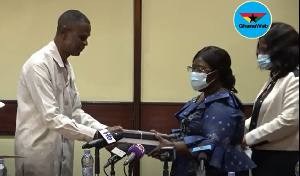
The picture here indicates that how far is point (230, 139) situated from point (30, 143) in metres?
1.10

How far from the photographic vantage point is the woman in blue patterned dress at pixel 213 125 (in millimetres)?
2174

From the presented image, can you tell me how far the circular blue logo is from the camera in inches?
148

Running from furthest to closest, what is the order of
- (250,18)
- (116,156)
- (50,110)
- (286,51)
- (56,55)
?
1. (250,18)
2. (56,55)
3. (50,110)
4. (116,156)
5. (286,51)

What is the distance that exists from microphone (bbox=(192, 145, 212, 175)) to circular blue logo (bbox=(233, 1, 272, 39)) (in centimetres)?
192

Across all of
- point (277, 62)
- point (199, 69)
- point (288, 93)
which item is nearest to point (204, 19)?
point (199, 69)

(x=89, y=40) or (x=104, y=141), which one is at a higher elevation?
(x=89, y=40)

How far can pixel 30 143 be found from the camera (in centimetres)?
252

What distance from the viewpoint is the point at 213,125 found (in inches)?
86.0

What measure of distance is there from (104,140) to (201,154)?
44 cm

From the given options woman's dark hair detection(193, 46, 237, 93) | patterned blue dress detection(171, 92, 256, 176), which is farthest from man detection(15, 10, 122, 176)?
woman's dark hair detection(193, 46, 237, 93)

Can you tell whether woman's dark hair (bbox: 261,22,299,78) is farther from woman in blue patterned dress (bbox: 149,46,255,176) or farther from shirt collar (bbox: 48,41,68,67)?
shirt collar (bbox: 48,41,68,67)

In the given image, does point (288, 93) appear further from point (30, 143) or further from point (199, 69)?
point (30, 143)

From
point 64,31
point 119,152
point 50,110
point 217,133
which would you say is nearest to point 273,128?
point 217,133

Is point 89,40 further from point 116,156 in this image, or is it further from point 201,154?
point 201,154
